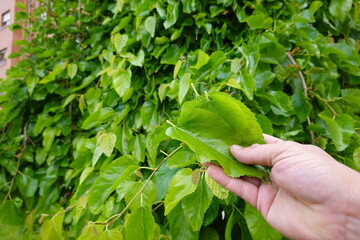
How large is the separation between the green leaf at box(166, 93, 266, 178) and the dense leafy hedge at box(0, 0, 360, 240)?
0.09 metres

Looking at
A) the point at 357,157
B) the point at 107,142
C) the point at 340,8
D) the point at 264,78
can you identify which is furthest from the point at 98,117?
the point at 340,8

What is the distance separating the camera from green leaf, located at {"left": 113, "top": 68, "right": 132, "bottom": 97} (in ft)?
2.82

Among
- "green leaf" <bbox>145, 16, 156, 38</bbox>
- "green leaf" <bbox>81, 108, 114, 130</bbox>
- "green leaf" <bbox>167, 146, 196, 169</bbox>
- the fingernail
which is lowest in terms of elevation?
"green leaf" <bbox>81, 108, 114, 130</bbox>

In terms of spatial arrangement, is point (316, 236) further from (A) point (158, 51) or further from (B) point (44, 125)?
(B) point (44, 125)

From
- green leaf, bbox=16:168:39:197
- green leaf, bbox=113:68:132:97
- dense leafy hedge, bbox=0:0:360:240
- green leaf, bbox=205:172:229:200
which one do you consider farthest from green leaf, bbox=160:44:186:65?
green leaf, bbox=16:168:39:197

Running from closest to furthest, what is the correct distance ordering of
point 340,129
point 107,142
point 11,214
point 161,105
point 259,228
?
1. point 259,228
2. point 340,129
3. point 107,142
4. point 161,105
5. point 11,214

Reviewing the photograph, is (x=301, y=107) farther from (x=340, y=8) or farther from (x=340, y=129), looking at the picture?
(x=340, y=8)

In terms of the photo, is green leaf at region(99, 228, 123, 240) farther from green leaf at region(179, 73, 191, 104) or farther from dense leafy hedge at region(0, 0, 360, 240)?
green leaf at region(179, 73, 191, 104)

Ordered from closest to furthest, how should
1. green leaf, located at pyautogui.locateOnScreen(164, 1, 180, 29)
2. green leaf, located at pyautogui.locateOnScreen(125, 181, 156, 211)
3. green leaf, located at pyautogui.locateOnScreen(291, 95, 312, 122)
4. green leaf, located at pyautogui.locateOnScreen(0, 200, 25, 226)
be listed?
green leaf, located at pyautogui.locateOnScreen(125, 181, 156, 211) < green leaf, located at pyautogui.locateOnScreen(291, 95, 312, 122) < green leaf, located at pyautogui.locateOnScreen(164, 1, 180, 29) < green leaf, located at pyautogui.locateOnScreen(0, 200, 25, 226)

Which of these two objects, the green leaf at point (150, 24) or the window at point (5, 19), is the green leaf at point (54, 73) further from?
the window at point (5, 19)

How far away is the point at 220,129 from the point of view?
45 centimetres

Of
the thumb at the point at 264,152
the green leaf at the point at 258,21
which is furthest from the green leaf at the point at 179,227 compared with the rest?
the green leaf at the point at 258,21

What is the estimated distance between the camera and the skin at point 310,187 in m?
0.43

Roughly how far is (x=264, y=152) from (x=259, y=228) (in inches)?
7.6
